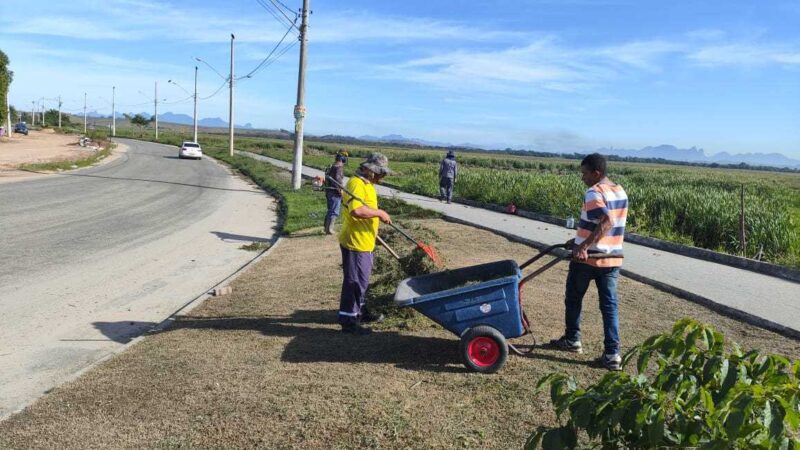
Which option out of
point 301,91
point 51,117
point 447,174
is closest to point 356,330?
point 447,174

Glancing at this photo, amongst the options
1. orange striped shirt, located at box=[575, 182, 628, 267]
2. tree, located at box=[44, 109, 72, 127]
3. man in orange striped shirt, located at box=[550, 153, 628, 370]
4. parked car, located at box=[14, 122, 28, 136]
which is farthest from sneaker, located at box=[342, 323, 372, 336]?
tree, located at box=[44, 109, 72, 127]

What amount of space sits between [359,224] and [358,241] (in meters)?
0.17

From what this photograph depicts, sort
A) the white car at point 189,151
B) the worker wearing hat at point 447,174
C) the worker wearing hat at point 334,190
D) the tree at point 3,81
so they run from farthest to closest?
the tree at point 3,81, the white car at point 189,151, the worker wearing hat at point 447,174, the worker wearing hat at point 334,190

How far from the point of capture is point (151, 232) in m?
13.1

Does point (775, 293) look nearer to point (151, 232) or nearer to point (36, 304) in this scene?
point (36, 304)

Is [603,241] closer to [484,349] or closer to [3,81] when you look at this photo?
[484,349]

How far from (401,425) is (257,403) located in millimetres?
1092

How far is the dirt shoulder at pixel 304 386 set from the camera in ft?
13.0

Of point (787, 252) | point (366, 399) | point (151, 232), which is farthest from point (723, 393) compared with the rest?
point (151, 232)

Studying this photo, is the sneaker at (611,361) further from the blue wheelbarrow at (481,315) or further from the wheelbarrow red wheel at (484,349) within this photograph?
the wheelbarrow red wheel at (484,349)

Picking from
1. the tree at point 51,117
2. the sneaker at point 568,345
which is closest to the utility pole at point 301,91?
the sneaker at point 568,345

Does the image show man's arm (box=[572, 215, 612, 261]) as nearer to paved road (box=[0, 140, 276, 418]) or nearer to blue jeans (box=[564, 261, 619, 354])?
blue jeans (box=[564, 261, 619, 354])

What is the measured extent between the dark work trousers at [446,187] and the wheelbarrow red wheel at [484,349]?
15.7 meters

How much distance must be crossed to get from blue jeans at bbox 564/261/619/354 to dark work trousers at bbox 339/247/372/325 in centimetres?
198
